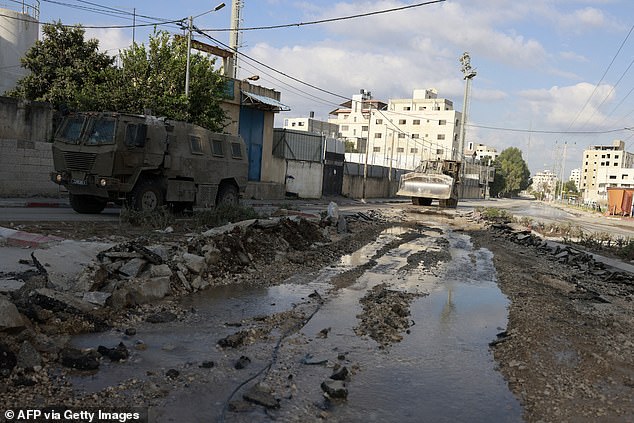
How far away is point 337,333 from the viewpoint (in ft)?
18.8

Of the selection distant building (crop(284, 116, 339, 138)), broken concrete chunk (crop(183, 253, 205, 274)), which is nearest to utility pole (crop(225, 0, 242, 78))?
broken concrete chunk (crop(183, 253, 205, 274))

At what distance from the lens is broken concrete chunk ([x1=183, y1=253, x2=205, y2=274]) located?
24.4 ft

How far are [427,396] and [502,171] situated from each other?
111 metres

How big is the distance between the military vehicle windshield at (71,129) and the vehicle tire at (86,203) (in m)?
1.62

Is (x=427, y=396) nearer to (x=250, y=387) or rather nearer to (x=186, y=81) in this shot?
(x=250, y=387)

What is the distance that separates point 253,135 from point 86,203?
17.5 meters

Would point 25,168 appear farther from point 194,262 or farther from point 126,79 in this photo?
point 194,262

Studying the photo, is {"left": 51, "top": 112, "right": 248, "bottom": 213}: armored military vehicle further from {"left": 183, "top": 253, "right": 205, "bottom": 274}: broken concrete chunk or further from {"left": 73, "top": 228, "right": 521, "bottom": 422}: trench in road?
{"left": 73, "top": 228, "right": 521, "bottom": 422}: trench in road

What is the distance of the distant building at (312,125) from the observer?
87.7 m

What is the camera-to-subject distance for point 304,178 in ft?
109

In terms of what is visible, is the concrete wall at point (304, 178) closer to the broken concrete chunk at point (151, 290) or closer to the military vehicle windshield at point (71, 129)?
the military vehicle windshield at point (71, 129)

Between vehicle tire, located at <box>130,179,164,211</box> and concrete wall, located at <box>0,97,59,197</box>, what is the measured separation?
7316mm

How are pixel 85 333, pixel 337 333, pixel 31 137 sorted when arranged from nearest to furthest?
pixel 85 333 → pixel 337 333 → pixel 31 137

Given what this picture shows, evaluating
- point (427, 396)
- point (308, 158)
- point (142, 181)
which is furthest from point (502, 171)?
point (427, 396)
